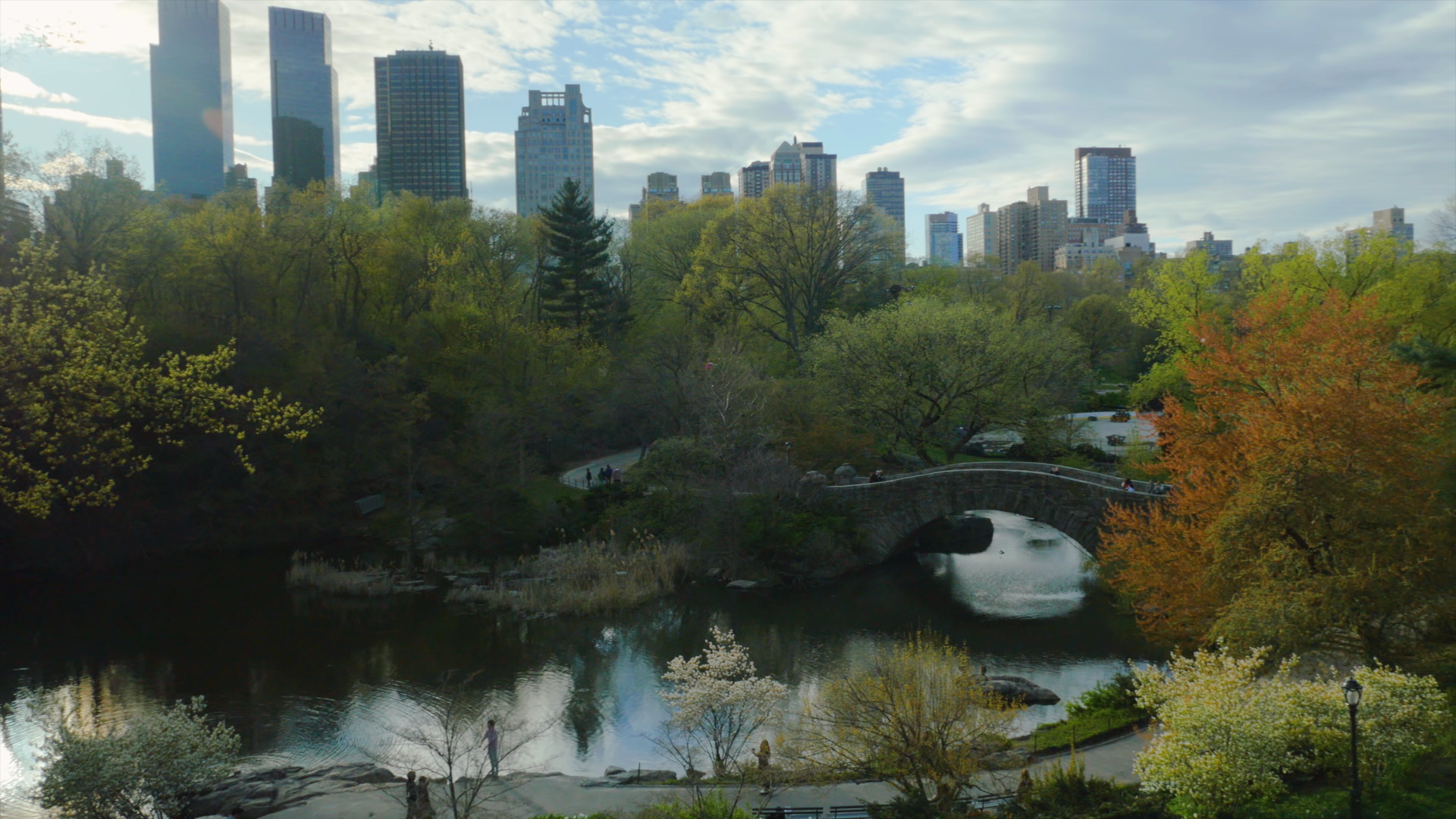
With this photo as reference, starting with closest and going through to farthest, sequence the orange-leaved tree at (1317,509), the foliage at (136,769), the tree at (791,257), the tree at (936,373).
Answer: the foliage at (136,769) → the orange-leaved tree at (1317,509) → the tree at (936,373) → the tree at (791,257)

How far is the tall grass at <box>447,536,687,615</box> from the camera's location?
2972 cm

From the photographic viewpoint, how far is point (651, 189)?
191 meters

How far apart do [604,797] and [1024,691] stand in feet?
34.0

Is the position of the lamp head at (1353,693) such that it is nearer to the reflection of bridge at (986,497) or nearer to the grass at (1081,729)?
the grass at (1081,729)

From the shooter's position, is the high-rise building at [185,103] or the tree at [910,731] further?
the high-rise building at [185,103]

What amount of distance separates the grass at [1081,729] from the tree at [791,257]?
3037 centimetres

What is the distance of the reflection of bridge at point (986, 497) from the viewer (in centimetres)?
2883

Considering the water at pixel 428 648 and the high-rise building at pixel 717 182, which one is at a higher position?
the high-rise building at pixel 717 182

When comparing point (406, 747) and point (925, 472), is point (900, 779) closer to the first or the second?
point (406, 747)

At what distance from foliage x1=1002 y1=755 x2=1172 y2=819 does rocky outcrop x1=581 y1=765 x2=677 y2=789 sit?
6.16 meters

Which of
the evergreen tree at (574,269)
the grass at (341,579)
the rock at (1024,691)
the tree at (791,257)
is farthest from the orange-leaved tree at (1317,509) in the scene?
the evergreen tree at (574,269)

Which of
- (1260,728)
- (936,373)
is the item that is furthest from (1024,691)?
(936,373)

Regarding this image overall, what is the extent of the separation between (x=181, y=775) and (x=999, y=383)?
32.0 m

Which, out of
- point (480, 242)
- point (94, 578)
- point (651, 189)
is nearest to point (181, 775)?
point (94, 578)
